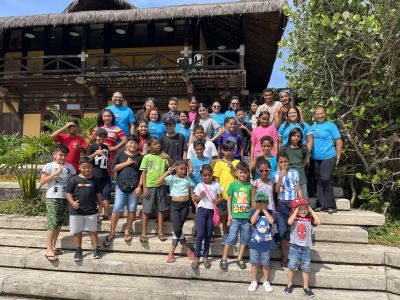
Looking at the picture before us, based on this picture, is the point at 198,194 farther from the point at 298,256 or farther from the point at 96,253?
the point at 96,253

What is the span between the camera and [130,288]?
3.68 m

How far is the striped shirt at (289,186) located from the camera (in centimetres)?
397

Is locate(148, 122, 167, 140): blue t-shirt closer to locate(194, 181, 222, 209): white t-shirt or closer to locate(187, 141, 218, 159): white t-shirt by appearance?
locate(187, 141, 218, 159): white t-shirt

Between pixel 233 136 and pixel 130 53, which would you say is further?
pixel 130 53

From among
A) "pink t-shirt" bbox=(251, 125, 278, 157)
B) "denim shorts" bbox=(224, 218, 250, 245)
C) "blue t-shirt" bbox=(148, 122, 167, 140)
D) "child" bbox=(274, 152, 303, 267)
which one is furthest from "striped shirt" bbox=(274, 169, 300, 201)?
"blue t-shirt" bbox=(148, 122, 167, 140)

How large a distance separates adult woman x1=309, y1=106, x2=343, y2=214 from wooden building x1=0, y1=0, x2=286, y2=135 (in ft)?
19.6

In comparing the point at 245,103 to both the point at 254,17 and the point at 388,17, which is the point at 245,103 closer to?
the point at 254,17

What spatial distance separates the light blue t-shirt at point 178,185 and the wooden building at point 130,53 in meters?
6.97

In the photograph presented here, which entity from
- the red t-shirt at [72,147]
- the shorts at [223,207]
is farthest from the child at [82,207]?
the shorts at [223,207]

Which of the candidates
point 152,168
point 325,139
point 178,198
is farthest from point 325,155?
point 152,168

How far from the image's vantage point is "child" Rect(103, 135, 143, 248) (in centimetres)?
443

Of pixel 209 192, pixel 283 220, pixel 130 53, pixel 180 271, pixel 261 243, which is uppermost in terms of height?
pixel 130 53

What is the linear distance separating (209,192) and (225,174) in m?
0.48

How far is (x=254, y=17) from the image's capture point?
10461mm
